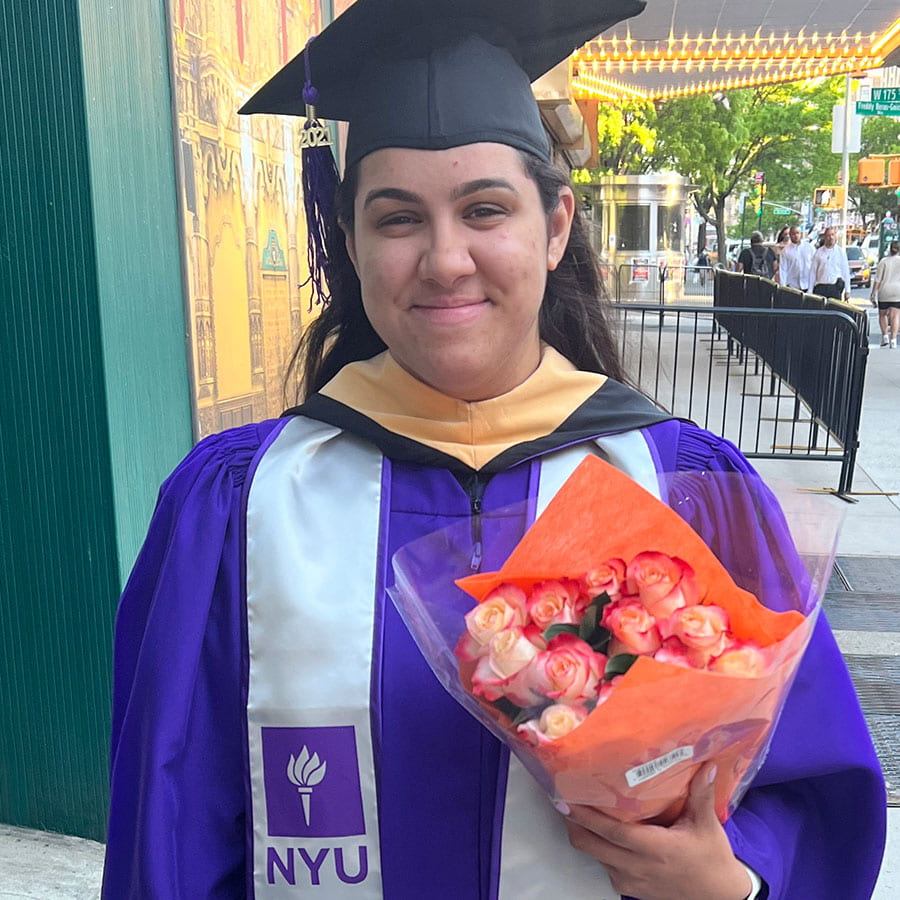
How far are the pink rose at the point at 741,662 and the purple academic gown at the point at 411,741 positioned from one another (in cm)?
27

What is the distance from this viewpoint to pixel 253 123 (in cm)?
411

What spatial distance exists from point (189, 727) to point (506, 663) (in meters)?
0.59

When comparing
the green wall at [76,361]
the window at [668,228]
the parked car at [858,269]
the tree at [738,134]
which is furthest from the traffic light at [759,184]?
the green wall at [76,361]

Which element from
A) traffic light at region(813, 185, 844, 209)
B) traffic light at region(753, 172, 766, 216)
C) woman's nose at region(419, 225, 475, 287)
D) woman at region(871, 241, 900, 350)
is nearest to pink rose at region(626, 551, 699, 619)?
woman's nose at region(419, 225, 475, 287)

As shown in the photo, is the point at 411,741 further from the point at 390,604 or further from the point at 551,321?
the point at 551,321

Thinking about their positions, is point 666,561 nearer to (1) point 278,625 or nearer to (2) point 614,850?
(2) point 614,850

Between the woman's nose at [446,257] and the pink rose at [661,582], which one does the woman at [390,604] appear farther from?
the pink rose at [661,582]

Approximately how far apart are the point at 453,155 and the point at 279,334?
10.2 ft

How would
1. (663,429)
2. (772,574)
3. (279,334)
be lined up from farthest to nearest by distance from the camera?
(279,334), (663,429), (772,574)

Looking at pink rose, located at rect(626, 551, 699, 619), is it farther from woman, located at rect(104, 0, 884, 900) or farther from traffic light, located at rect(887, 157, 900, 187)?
traffic light, located at rect(887, 157, 900, 187)

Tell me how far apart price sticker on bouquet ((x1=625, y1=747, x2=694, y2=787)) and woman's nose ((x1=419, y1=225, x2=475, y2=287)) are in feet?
2.27

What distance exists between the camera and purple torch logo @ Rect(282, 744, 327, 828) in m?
1.42

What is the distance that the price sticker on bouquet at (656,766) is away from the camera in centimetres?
107

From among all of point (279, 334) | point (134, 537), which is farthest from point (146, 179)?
point (279, 334)
